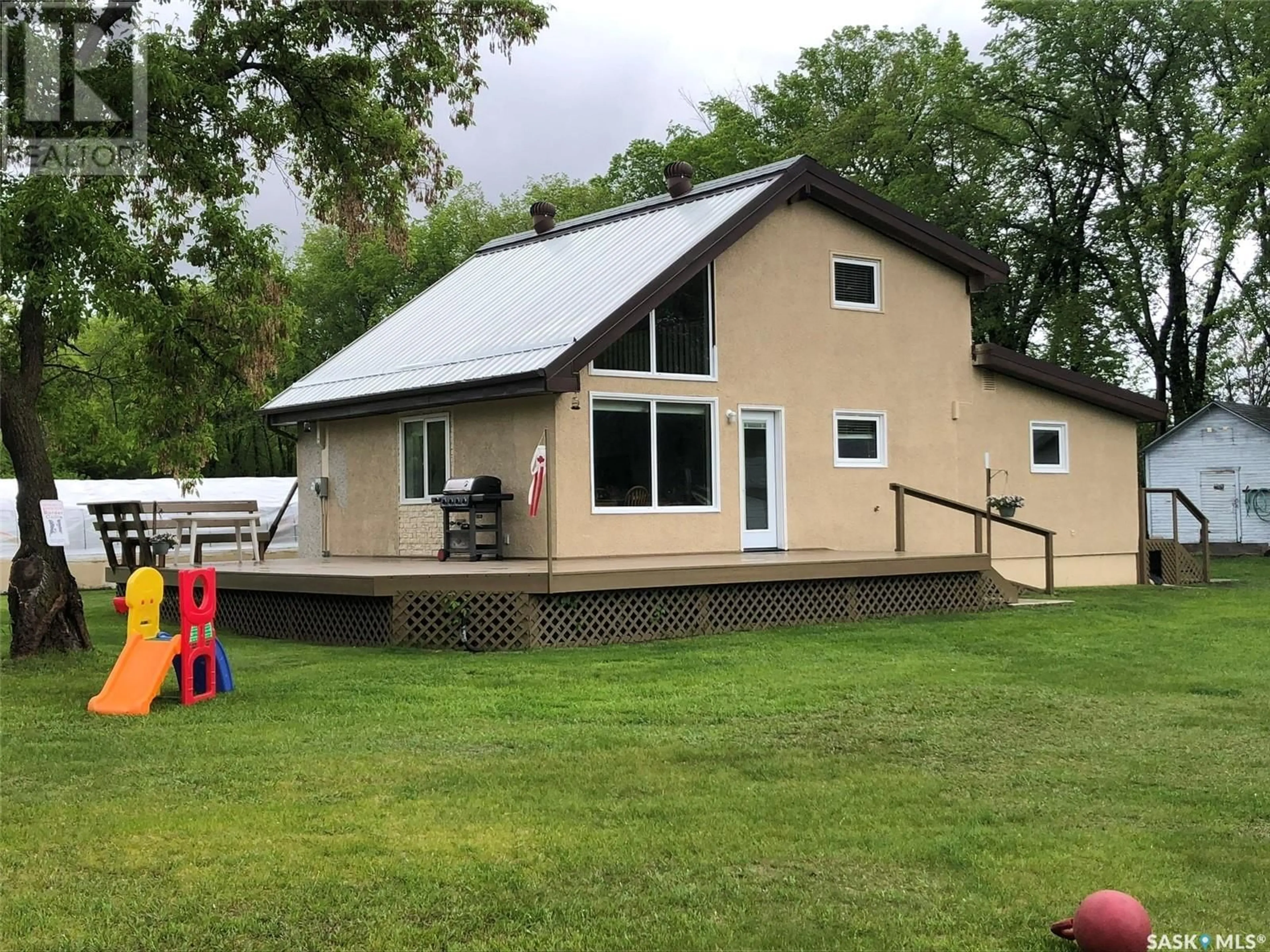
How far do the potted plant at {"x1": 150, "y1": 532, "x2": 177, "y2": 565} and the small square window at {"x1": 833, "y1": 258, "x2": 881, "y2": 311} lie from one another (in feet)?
29.7

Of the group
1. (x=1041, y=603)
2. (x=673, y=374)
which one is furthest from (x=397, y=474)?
(x=1041, y=603)

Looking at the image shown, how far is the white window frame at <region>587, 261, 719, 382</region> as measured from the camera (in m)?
14.5

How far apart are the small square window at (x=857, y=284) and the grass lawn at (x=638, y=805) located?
24.9ft

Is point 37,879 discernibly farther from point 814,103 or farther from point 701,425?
point 814,103

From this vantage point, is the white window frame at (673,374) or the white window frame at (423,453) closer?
the white window frame at (673,374)

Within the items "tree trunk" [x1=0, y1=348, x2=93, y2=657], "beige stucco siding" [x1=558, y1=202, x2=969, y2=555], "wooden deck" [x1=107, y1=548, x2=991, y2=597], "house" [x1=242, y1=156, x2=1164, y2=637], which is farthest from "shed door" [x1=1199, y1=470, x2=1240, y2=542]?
"tree trunk" [x1=0, y1=348, x2=93, y2=657]

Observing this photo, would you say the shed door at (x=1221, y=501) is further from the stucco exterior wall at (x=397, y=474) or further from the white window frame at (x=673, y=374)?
the stucco exterior wall at (x=397, y=474)

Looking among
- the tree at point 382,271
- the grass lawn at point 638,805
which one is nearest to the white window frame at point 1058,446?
the grass lawn at point 638,805

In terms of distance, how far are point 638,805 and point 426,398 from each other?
33.4 feet

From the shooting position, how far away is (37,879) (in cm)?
466

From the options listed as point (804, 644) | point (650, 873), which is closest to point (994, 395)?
point (804, 644)

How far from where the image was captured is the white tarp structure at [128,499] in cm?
2430

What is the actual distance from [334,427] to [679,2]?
7.51m

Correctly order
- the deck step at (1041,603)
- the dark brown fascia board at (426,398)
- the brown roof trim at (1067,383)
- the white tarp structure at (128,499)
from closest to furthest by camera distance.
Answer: the dark brown fascia board at (426,398) < the deck step at (1041,603) < the brown roof trim at (1067,383) < the white tarp structure at (128,499)
